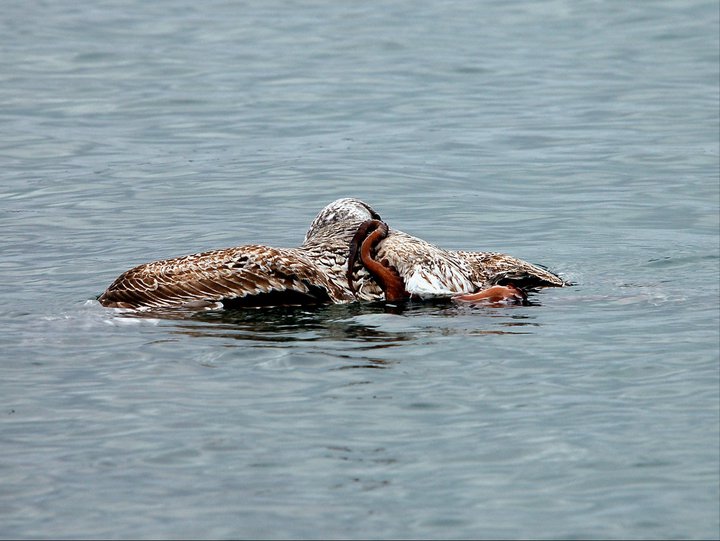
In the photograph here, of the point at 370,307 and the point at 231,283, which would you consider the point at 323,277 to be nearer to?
the point at 370,307

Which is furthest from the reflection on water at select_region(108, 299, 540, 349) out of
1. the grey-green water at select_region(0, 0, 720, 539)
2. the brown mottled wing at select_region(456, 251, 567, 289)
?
the brown mottled wing at select_region(456, 251, 567, 289)

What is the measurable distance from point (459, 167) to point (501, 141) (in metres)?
1.90

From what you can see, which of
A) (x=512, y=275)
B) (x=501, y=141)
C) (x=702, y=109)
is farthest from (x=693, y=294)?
(x=702, y=109)

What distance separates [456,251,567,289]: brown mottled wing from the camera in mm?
10797

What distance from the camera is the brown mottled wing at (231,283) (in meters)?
9.73

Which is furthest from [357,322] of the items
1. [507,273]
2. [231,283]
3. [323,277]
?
[507,273]

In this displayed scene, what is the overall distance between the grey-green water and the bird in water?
0.89ft

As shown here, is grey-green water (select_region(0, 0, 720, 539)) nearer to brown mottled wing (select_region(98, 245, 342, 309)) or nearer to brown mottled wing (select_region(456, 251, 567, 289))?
brown mottled wing (select_region(98, 245, 342, 309))

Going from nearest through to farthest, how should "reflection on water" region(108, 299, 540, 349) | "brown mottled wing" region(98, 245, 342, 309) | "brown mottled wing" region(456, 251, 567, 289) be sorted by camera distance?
"reflection on water" region(108, 299, 540, 349) → "brown mottled wing" region(98, 245, 342, 309) → "brown mottled wing" region(456, 251, 567, 289)

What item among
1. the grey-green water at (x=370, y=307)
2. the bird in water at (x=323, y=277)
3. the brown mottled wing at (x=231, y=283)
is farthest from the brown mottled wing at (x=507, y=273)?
the brown mottled wing at (x=231, y=283)

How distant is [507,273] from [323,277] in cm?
164

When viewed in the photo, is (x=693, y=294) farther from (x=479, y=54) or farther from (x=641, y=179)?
(x=479, y=54)

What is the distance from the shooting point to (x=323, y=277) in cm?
995

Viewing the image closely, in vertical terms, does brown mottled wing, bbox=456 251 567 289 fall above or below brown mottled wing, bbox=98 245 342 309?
below
